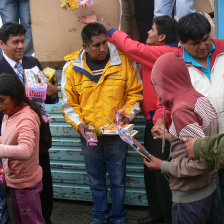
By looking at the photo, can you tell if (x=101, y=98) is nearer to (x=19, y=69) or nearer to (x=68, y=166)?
(x=19, y=69)

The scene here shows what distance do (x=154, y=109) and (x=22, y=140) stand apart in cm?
145

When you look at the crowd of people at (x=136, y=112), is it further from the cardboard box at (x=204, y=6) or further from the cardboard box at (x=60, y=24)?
the cardboard box at (x=204, y=6)

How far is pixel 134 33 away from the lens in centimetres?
429

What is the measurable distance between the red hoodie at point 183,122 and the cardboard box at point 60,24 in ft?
5.80

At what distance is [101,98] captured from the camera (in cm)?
364

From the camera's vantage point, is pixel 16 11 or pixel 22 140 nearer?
pixel 22 140

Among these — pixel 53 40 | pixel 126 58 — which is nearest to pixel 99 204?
pixel 126 58

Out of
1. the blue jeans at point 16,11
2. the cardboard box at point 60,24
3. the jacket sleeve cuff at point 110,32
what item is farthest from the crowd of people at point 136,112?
the blue jeans at point 16,11

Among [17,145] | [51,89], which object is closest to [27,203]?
[17,145]

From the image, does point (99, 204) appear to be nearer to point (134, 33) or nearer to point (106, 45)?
point (106, 45)

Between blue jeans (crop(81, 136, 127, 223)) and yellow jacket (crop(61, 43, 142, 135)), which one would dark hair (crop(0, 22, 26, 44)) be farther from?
blue jeans (crop(81, 136, 127, 223))

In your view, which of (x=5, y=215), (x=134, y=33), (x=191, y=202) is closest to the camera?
(x=191, y=202)

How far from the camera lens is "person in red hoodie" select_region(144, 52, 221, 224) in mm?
2084

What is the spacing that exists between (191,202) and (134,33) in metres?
2.55
